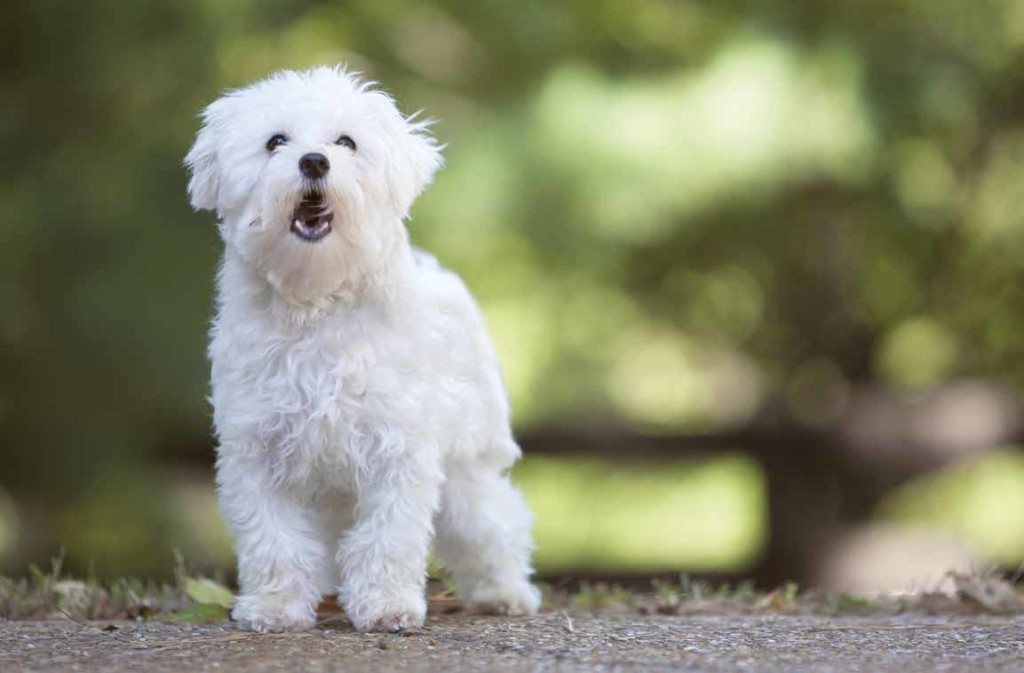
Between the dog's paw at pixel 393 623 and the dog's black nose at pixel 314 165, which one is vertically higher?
the dog's black nose at pixel 314 165

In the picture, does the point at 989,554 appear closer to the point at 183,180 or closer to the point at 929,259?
the point at 929,259

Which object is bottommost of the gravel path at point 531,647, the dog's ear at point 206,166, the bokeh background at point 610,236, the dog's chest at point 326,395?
the gravel path at point 531,647

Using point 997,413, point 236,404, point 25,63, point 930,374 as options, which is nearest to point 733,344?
point 930,374

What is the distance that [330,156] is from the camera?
443cm

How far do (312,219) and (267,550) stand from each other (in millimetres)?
979

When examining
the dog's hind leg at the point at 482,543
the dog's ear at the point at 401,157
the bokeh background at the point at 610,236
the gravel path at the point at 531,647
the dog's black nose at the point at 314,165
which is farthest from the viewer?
the bokeh background at the point at 610,236

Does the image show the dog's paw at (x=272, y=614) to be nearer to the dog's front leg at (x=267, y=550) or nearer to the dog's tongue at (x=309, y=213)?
the dog's front leg at (x=267, y=550)

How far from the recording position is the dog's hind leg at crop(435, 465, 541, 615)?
5129 mm

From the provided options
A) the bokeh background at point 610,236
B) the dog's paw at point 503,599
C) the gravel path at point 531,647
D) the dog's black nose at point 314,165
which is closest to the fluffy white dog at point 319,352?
the dog's black nose at point 314,165

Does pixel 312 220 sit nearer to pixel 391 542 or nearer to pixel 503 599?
pixel 391 542

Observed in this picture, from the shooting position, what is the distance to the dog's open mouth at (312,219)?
14.6ft

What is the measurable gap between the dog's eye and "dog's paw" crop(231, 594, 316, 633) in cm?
131

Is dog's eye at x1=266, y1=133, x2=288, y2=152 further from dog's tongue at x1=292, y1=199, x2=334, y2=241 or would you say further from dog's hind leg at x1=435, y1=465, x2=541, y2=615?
dog's hind leg at x1=435, y1=465, x2=541, y2=615

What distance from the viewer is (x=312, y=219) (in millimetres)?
4461
